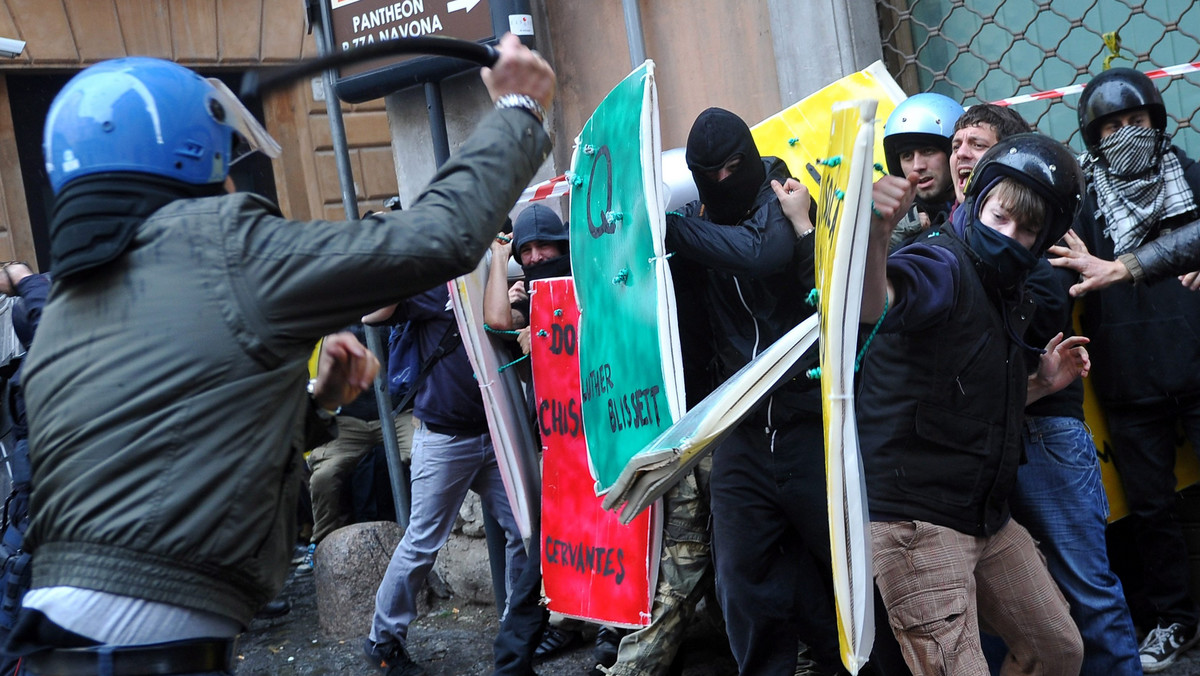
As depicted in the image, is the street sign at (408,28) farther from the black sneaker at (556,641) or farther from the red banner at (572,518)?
the black sneaker at (556,641)

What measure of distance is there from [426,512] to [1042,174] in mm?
Result: 2991

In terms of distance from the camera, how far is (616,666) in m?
4.18

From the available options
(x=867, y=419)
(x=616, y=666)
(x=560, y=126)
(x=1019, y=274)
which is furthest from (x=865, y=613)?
(x=560, y=126)

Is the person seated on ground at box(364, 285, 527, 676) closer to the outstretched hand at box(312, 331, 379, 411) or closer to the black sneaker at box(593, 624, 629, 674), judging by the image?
the black sneaker at box(593, 624, 629, 674)

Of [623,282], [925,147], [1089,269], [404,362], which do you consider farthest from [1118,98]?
[404,362]

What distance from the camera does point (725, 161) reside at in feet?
Answer: 11.8

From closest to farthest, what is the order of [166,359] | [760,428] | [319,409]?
[166,359], [319,409], [760,428]

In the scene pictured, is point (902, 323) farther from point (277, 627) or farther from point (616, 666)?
point (277, 627)

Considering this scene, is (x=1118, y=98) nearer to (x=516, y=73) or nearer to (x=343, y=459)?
(x=516, y=73)

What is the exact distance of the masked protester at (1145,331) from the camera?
3.84m

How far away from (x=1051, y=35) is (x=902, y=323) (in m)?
2.45

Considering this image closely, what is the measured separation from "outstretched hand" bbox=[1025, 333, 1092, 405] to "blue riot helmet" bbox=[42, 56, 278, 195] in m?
2.26

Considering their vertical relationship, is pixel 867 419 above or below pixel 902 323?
below

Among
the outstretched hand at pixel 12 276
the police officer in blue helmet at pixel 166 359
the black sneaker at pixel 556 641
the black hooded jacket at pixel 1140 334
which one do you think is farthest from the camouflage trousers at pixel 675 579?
the outstretched hand at pixel 12 276
